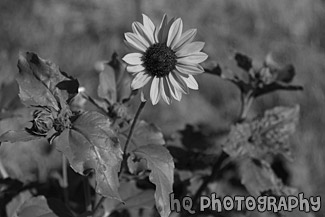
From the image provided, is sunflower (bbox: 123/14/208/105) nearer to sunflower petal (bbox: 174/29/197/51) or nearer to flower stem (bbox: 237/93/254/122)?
sunflower petal (bbox: 174/29/197/51)

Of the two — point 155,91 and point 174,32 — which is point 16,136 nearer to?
point 155,91

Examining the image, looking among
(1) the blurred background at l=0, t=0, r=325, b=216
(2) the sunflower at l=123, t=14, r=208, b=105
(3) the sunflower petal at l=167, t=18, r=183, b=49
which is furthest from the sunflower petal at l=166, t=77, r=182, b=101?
(1) the blurred background at l=0, t=0, r=325, b=216

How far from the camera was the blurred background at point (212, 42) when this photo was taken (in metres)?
2.66

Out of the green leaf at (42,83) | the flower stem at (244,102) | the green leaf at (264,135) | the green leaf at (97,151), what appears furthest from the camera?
the flower stem at (244,102)

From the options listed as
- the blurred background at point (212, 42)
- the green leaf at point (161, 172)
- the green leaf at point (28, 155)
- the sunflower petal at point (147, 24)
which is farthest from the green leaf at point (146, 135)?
the blurred background at point (212, 42)

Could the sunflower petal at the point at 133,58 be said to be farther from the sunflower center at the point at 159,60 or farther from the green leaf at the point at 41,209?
the green leaf at the point at 41,209

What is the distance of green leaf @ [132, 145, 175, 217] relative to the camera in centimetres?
132

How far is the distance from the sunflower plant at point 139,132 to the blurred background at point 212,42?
26.8 inches

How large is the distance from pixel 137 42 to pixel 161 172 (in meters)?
0.36

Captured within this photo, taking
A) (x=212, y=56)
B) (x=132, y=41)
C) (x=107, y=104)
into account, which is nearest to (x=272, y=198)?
(x=107, y=104)

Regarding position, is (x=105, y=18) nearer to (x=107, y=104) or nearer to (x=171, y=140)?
(x=171, y=140)

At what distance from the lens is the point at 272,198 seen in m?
1.79

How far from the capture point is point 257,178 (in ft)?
5.64

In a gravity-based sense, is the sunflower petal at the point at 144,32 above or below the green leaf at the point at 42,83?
above
